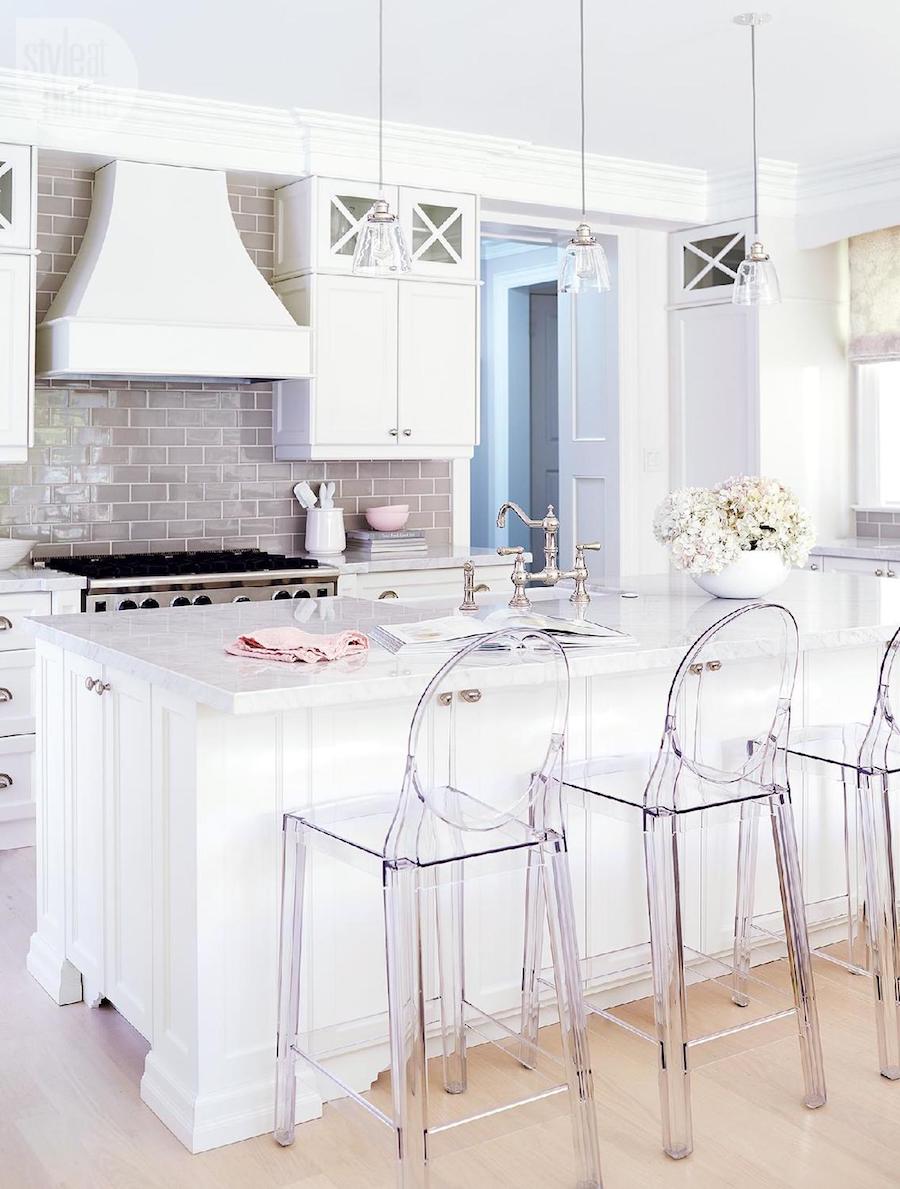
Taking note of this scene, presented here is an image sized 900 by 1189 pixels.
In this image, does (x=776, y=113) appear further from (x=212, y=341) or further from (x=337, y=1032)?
(x=337, y=1032)

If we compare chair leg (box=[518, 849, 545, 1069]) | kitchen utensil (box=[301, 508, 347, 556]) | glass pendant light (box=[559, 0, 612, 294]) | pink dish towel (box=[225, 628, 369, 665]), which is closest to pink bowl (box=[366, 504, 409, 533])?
kitchen utensil (box=[301, 508, 347, 556])

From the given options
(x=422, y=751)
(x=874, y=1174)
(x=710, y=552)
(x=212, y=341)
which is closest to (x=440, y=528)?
(x=212, y=341)

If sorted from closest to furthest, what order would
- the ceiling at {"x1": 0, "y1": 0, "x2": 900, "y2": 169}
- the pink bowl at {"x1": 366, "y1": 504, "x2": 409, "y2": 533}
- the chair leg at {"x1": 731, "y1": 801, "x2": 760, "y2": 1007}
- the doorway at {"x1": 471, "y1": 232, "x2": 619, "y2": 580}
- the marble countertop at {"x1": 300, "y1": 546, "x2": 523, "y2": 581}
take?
the chair leg at {"x1": 731, "y1": 801, "x2": 760, "y2": 1007} < the ceiling at {"x1": 0, "y1": 0, "x2": 900, "y2": 169} < the marble countertop at {"x1": 300, "y1": 546, "x2": 523, "y2": 581} < the pink bowl at {"x1": 366, "y1": 504, "x2": 409, "y2": 533} < the doorway at {"x1": 471, "y1": 232, "x2": 619, "y2": 580}

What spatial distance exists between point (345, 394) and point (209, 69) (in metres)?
1.35

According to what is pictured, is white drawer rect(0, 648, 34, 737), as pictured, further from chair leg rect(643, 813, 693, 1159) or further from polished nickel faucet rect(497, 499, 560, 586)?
chair leg rect(643, 813, 693, 1159)

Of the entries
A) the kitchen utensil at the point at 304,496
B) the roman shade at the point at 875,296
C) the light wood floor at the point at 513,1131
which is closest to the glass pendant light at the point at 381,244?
the light wood floor at the point at 513,1131

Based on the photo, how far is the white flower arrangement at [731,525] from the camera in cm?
339

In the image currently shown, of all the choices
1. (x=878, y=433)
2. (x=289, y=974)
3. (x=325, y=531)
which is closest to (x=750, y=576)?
(x=289, y=974)

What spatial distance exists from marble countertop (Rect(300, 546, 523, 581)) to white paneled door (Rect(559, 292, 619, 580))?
1049 millimetres

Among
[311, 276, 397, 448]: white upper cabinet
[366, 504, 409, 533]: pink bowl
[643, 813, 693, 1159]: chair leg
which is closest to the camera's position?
[643, 813, 693, 1159]: chair leg

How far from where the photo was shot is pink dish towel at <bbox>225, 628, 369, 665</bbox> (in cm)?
261

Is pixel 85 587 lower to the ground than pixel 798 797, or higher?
higher

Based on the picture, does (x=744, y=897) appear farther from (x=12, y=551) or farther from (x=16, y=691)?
(x=12, y=551)

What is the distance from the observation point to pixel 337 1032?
104 inches
